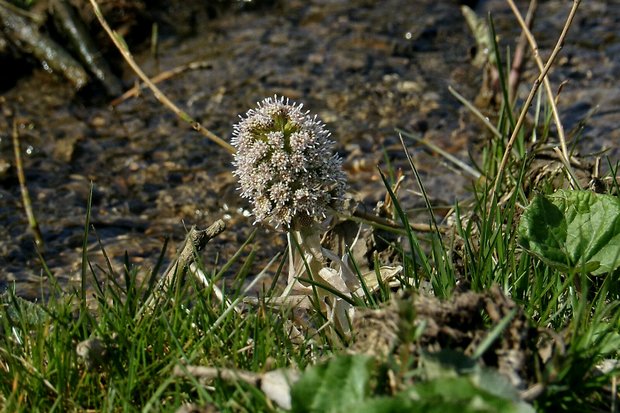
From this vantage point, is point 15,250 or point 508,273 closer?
point 508,273

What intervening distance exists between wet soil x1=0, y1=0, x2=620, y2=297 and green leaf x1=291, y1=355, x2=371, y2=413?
5.83ft

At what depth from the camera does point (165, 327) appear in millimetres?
2711

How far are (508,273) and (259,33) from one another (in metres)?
4.57

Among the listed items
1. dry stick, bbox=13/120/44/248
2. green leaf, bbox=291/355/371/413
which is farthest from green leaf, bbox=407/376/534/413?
dry stick, bbox=13/120/44/248

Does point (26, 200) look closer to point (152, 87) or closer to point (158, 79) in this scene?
point (152, 87)

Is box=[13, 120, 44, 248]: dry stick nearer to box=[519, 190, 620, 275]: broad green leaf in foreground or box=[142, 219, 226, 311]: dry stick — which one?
box=[142, 219, 226, 311]: dry stick

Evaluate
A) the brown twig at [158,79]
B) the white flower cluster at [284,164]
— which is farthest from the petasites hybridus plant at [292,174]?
the brown twig at [158,79]

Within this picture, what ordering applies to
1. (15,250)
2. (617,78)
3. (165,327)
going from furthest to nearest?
(617,78) < (15,250) < (165,327)

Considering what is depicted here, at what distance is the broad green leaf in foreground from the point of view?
2.96 meters

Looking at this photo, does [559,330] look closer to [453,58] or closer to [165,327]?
[165,327]

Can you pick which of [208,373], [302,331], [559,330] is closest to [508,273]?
[559,330]

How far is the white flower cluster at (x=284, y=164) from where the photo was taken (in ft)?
9.02

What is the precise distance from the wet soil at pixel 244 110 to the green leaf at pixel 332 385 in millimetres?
1778

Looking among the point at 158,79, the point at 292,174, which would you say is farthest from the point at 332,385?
the point at 158,79
